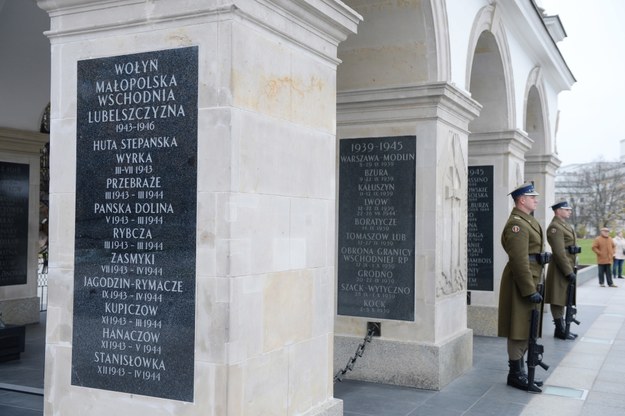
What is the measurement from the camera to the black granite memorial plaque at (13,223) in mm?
10102

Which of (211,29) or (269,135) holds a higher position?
(211,29)

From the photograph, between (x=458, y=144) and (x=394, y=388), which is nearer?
(x=394, y=388)

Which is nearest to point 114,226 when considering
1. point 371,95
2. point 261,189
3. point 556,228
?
point 261,189

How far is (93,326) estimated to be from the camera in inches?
153

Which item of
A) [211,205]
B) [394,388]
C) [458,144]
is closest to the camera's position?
[211,205]

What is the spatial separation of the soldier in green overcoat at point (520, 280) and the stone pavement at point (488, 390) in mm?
373

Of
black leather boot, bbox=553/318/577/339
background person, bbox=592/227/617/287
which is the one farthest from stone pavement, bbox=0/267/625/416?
background person, bbox=592/227/617/287

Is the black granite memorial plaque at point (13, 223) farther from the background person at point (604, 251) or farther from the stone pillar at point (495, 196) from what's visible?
the background person at point (604, 251)

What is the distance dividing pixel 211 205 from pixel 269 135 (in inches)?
22.2

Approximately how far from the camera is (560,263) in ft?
30.9

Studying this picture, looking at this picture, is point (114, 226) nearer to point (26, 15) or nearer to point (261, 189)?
point (261, 189)

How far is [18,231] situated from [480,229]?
7043mm

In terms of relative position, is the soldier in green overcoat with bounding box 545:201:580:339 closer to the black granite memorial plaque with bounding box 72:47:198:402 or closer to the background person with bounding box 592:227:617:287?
the black granite memorial plaque with bounding box 72:47:198:402

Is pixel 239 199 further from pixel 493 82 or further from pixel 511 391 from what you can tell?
pixel 493 82
